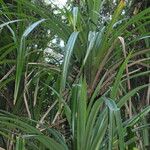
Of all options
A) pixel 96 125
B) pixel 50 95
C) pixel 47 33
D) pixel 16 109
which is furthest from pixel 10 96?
pixel 96 125

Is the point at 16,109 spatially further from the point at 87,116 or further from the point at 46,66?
the point at 87,116

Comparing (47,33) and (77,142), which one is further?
(47,33)

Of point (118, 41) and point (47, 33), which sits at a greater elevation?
point (47, 33)

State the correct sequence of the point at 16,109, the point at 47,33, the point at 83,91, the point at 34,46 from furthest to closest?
1. the point at 47,33
2. the point at 34,46
3. the point at 16,109
4. the point at 83,91

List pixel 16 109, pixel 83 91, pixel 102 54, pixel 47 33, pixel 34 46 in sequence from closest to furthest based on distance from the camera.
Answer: pixel 83 91
pixel 102 54
pixel 16 109
pixel 34 46
pixel 47 33

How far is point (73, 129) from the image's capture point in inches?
39.2

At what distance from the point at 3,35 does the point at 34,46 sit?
0.41 ft

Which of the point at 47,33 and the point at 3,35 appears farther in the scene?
the point at 47,33

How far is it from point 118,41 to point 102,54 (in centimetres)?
7

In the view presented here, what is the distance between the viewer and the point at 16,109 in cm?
129

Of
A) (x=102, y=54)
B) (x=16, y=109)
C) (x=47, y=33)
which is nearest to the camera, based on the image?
(x=102, y=54)

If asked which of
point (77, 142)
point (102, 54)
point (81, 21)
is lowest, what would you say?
point (77, 142)

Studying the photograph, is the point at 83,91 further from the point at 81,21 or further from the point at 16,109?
the point at 16,109

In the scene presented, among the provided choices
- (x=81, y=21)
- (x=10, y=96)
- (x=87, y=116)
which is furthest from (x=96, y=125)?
(x=10, y=96)
